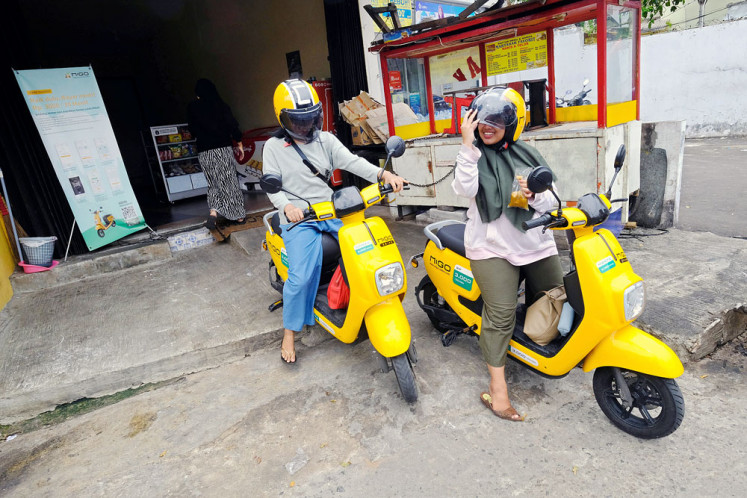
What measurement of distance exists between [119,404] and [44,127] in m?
3.59

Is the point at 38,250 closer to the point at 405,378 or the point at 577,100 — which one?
the point at 405,378

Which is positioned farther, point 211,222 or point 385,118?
point 385,118

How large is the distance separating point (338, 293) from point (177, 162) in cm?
707

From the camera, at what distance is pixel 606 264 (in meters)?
2.29

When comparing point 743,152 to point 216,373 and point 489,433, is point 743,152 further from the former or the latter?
point 216,373

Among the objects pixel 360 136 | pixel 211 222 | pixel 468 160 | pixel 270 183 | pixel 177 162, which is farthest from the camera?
pixel 177 162

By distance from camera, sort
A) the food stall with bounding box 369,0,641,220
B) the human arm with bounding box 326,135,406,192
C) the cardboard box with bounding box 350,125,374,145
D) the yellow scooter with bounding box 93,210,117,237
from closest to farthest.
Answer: the human arm with bounding box 326,135,406,192
the food stall with bounding box 369,0,641,220
the yellow scooter with bounding box 93,210,117,237
the cardboard box with bounding box 350,125,374,145

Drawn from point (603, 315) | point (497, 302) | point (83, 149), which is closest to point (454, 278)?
point (497, 302)

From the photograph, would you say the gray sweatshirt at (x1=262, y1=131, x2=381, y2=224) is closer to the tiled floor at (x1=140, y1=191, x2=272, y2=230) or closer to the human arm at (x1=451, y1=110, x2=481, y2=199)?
the human arm at (x1=451, y1=110, x2=481, y2=199)

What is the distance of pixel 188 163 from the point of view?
29.8ft

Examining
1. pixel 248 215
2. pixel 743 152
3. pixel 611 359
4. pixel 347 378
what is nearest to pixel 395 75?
pixel 248 215

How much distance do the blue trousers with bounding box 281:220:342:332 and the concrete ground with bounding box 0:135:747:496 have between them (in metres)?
0.39

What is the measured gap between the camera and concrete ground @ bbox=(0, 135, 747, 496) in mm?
2275

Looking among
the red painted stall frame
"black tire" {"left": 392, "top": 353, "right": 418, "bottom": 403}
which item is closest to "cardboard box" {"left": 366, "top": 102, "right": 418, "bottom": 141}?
the red painted stall frame
